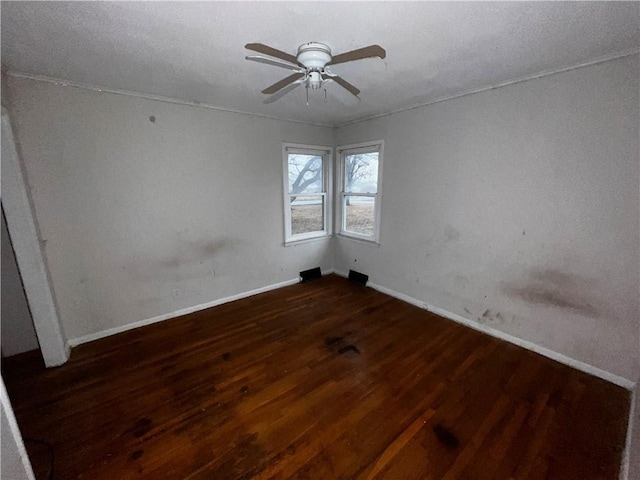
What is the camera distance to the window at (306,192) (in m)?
3.89

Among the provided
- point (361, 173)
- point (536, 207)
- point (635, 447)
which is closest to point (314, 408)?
point (635, 447)

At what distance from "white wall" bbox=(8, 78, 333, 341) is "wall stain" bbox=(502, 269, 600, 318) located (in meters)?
3.01

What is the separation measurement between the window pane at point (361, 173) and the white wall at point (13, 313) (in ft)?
12.7

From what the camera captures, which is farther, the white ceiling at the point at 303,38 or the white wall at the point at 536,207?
the white wall at the point at 536,207

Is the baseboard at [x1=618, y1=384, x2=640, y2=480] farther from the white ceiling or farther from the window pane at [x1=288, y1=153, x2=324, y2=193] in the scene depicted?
the window pane at [x1=288, y1=153, x2=324, y2=193]

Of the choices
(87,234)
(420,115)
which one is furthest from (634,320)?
(87,234)

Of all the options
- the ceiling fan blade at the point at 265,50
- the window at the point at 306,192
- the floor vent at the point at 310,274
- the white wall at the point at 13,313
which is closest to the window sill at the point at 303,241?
the window at the point at 306,192

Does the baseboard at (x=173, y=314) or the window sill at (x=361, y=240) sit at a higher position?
the window sill at (x=361, y=240)

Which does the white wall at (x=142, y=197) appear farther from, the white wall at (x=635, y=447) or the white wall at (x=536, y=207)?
the white wall at (x=635, y=447)

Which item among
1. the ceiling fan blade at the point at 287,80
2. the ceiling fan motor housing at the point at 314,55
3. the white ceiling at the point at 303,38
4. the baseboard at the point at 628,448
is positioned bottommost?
the baseboard at the point at 628,448

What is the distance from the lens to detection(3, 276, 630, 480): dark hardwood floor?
1.49 metres

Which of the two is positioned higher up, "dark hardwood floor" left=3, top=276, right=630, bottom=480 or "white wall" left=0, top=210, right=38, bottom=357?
"white wall" left=0, top=210, right=38, bottom=357

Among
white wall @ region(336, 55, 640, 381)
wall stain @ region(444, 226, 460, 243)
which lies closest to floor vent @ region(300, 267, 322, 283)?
white wall @ region(336, 55, 640, 381)

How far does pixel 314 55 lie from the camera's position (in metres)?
1.66
